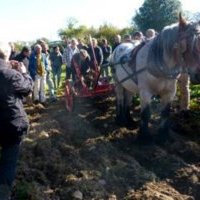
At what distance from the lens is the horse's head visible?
701cm

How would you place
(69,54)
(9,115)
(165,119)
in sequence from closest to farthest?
(9,115)
(165,119)
(69,54)

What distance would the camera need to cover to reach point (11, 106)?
4723mm

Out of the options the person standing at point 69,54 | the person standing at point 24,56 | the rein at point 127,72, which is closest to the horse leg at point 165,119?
the rein at point 127,72

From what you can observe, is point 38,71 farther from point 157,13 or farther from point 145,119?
point 157,13

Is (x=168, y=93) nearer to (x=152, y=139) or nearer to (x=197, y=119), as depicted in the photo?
(x=152, y=139)

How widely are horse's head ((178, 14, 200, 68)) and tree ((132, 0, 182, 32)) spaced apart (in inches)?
1077

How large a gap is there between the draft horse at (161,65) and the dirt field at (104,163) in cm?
48

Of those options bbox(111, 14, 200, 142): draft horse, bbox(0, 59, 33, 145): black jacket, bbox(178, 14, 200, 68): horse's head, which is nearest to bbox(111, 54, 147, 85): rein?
bbox(111, 14, 200, 142): draft horse

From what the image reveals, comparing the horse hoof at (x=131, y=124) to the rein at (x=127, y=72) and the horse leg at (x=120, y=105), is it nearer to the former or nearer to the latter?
the horse leg at (x=120, y=105)

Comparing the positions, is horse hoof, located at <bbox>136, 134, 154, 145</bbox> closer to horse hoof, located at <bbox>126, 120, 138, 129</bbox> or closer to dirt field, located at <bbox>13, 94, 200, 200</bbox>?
dirt field, located at <bbox>13, 94, 200, 200</bbox>

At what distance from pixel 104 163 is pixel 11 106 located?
8.49 ft

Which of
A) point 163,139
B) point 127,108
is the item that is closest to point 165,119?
point 163,139

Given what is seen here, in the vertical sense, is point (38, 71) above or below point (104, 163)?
above

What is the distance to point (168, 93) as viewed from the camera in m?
8.12
